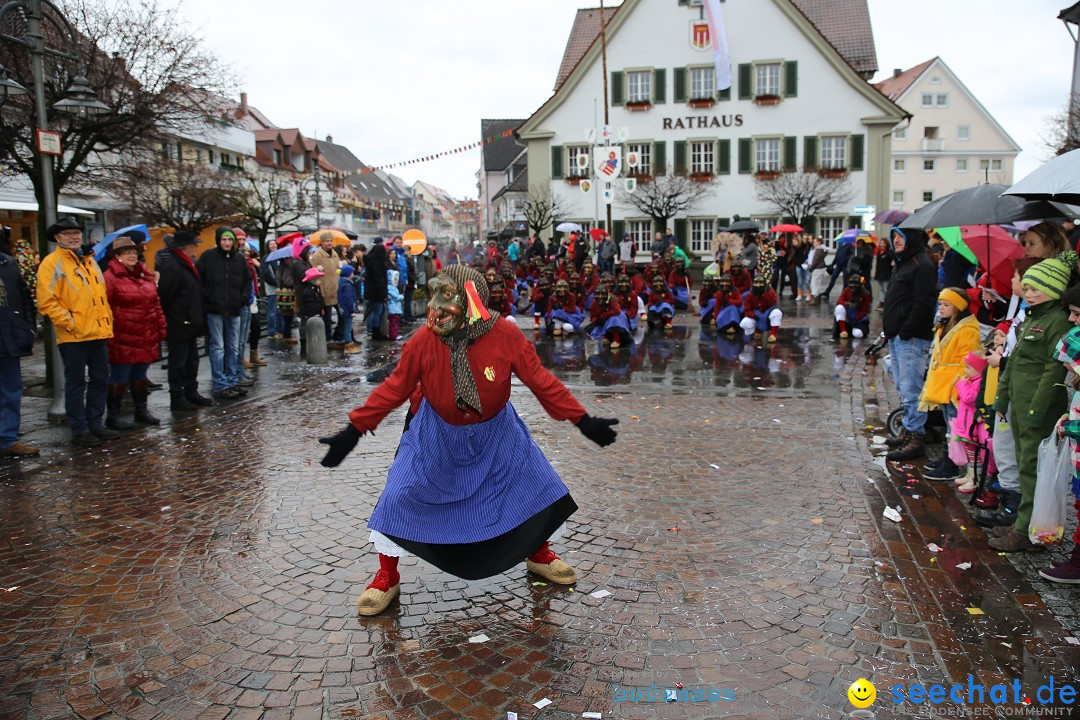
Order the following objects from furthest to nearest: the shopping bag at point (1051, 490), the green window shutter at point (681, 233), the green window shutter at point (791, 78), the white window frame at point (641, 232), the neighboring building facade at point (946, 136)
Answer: the neighboring building facade at point (946, 136) < the white window frame at point (641, 232) < the green window shutter at point (681, 233) < the green window shutter at point (791, 78) < the shopping bag at point (1051, 490)

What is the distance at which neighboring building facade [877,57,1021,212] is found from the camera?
6288cm

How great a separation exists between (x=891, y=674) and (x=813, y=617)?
23.2 inches

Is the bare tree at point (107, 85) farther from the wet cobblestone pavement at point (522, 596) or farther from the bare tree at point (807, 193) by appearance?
the bare tree at point (807, 193)

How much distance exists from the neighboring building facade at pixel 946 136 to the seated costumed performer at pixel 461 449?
66642mm

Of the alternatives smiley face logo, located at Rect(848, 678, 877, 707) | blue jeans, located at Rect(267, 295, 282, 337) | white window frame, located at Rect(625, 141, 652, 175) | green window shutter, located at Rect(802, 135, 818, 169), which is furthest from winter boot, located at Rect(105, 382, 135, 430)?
green window shutter, located at Rect(802, 135, 818, 169)

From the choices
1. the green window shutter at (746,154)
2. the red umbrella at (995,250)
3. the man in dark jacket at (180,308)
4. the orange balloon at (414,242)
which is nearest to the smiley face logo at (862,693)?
the red umbrella at (995,250)

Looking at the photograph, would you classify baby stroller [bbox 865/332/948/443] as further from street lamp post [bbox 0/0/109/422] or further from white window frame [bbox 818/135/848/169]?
white window frame [bbox 818/135/848/169]

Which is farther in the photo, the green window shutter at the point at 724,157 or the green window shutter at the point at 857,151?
the green window shutter at the point at 724,157

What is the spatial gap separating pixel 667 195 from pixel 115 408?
29.5 m

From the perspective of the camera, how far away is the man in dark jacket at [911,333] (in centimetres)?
706

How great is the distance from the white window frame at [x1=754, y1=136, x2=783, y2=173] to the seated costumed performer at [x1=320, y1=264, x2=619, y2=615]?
110 ft

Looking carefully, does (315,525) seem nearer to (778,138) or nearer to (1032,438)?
(1032,438)

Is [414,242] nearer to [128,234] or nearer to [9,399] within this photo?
→ [128,234]

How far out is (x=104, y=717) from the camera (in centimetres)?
334
